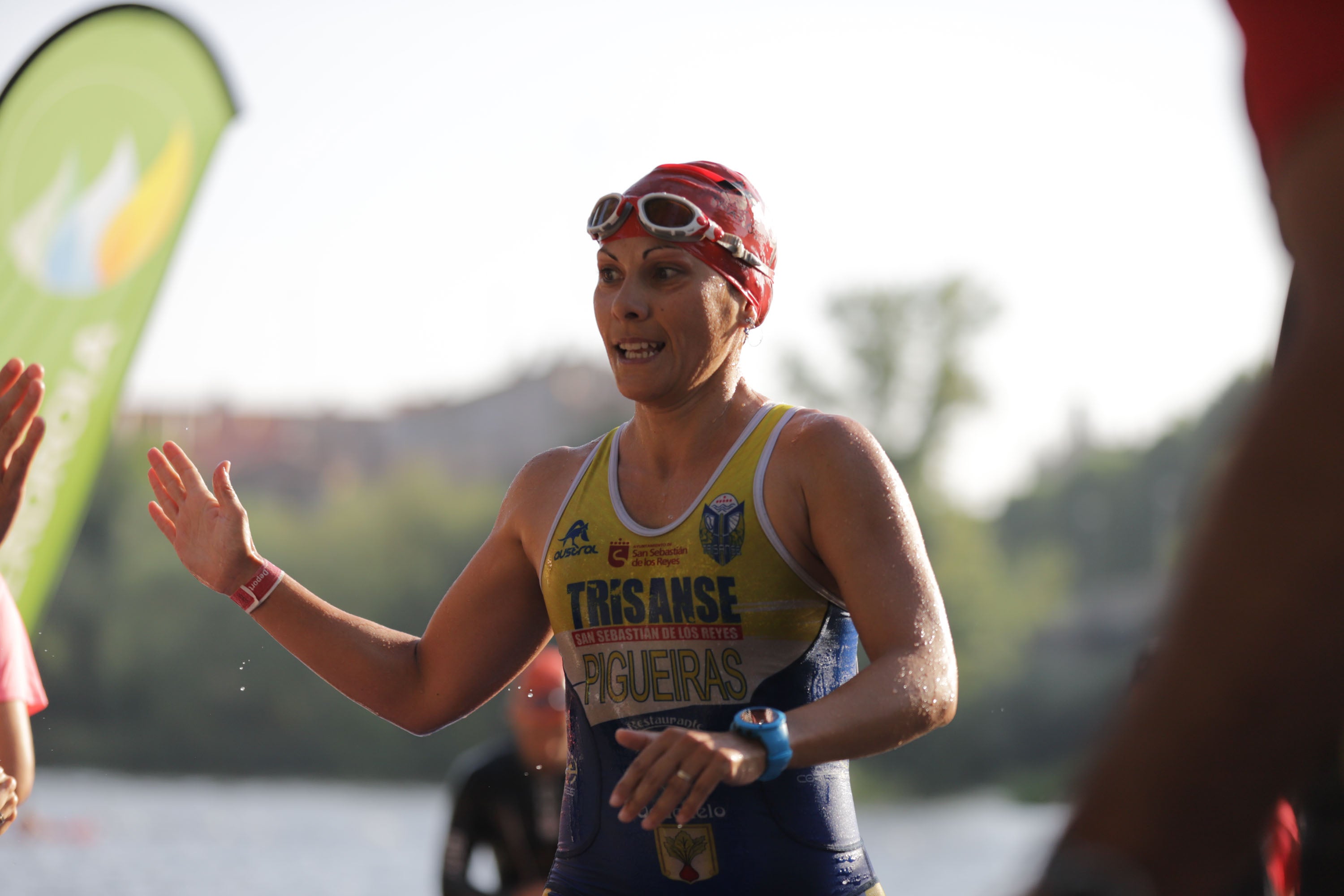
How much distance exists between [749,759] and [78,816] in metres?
30.9

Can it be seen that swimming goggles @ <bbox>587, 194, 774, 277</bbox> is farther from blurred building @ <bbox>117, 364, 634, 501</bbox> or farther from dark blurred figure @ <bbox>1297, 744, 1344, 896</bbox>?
blurred building @ <bbox>117, 364, 634, 501</bbox>

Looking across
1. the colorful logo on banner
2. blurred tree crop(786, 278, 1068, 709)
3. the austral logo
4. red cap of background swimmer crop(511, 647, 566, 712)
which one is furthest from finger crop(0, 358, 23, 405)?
blurred tree crop(786, 278, 1068, 709)

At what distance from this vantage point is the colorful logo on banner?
5.23m

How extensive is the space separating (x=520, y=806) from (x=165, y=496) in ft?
10.5

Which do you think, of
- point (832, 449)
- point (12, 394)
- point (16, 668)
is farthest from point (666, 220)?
point (16, 668)

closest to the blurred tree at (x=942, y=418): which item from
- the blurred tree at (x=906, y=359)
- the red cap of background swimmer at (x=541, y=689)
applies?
the blurred tree at (x=906, y=359)

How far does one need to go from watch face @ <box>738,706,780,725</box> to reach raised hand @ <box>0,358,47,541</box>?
6.58 feet

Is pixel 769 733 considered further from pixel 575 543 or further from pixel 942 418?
pixel 942 418

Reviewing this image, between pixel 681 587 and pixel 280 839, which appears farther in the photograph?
pixel 280 839

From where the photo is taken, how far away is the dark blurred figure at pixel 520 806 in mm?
5707

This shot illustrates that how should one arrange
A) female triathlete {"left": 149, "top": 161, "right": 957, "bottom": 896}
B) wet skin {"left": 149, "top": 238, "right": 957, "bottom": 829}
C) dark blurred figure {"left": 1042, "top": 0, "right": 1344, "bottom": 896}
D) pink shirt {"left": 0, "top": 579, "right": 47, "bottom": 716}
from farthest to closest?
pink shirt {"left": 0, "top": 579, "right": 47, "bottom": 716} → female triathlete {"left": 149, "top": 161, "right": 957, "bottom": 896} → wet skin {"left": 149, "top": 238, "right": 957, "bottom": 829} → dark blurred figure {"left": 1042, "top": 0, "right": 1344, "bottom": 896}

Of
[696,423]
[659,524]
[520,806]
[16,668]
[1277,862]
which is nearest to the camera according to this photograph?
[1277,862]

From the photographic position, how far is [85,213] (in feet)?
18.1

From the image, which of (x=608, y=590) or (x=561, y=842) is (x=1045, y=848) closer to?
(x=608, y=590)
